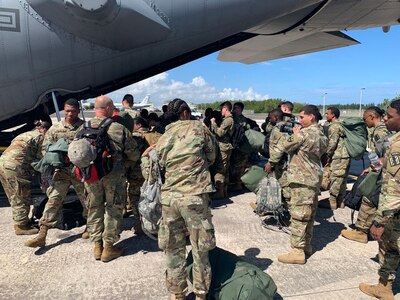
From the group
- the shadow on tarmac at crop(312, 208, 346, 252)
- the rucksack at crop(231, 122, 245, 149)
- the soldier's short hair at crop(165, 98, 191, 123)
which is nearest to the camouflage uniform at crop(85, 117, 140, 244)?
the soldier's short hair at crop(165, 98, 191, 123)

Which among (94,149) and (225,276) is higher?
(94,149)

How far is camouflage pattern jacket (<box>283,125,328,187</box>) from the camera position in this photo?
387 cm

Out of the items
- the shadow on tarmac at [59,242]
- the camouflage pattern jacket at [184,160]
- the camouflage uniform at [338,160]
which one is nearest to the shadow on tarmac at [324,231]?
the camouflage uniform at [338,160]

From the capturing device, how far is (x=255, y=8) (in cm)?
583

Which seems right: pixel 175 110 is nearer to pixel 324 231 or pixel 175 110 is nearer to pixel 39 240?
pixel 39 240

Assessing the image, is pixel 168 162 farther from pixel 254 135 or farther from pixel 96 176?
pixel 254 135

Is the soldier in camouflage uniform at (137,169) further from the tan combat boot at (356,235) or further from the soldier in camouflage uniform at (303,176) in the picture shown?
the tan combat boot at (356,235)

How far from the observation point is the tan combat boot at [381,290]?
318 cm

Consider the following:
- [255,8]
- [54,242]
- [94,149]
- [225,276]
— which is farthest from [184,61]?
[225,276]

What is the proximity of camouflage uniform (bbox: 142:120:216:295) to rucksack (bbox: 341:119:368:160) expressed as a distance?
389cm

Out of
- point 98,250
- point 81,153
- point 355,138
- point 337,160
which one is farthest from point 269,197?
point 81,153

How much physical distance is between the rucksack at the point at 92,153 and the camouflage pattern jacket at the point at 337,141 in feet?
13.8

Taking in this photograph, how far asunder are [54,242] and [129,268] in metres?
1.43

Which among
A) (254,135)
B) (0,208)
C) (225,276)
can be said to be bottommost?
(0,208)
